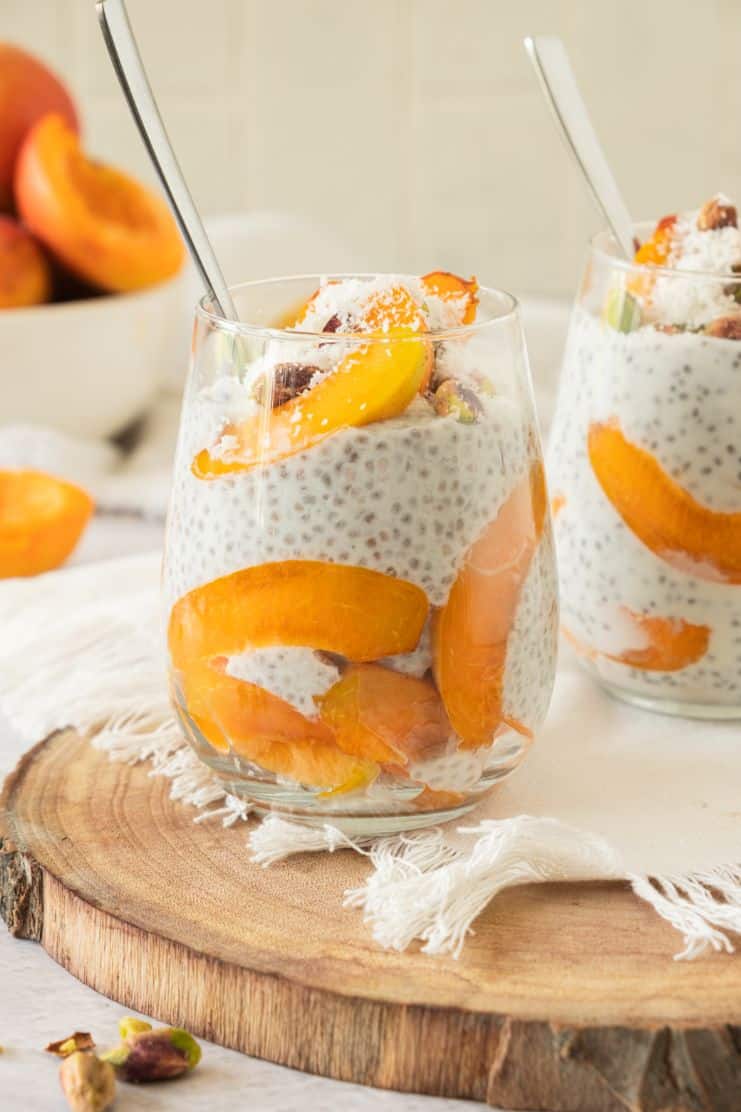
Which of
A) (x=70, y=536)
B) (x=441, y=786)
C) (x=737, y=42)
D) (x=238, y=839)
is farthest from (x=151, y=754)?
(x=737, y=42)

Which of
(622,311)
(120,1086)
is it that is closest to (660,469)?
(622,311)

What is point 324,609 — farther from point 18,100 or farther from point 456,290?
point 18,100

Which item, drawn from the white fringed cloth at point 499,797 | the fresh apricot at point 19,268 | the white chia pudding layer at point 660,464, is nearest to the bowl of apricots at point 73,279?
the fresh apricot at point 19,268

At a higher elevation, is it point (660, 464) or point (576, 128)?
point (576, 128)

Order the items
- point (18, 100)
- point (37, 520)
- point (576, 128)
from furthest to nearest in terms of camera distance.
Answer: point (18, 100) < point (37, 520) < point (576, 128)

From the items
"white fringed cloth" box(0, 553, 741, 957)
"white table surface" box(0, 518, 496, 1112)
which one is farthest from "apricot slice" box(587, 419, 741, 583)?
"white table surface" box(0, 518, 496, 1112)

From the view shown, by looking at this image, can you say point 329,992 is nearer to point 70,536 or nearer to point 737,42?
point 70,536
